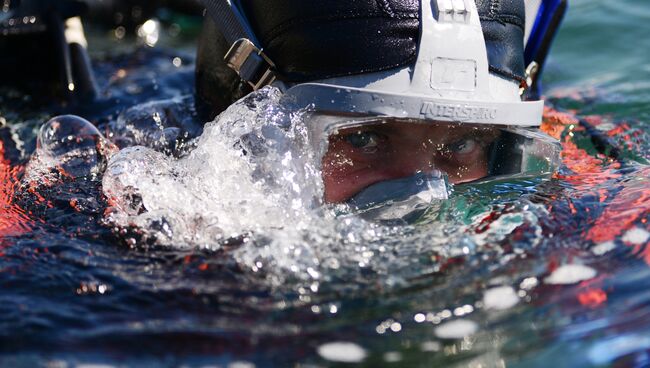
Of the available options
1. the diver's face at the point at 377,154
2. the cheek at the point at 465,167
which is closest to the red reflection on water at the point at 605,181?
the cheek at the point at 465,167

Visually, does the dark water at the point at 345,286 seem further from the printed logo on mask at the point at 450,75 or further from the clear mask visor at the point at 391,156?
the printed logo on mask at the point at 450,75

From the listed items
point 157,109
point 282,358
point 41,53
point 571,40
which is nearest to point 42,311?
point 282,358

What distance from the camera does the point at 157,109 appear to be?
3.09 meters

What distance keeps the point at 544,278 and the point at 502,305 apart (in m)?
0.15

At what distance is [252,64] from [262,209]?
46cm

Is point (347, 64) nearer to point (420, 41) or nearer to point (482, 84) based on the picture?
point (420, 41)

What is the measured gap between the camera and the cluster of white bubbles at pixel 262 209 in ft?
6.45

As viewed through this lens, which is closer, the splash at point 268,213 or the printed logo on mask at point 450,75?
the splash at point 268,213

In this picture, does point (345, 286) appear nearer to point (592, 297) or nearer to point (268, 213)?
point (268, 213)

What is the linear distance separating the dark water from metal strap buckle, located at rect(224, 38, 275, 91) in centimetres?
24

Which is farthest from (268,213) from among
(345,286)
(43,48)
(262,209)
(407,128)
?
(43,48)

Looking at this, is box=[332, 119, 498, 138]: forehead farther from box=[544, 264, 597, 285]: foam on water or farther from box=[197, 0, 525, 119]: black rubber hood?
box=[544, 264, 597, 285]: foam on water

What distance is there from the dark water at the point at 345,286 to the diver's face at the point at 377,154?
0.15 metres

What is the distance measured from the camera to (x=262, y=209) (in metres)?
2.15
